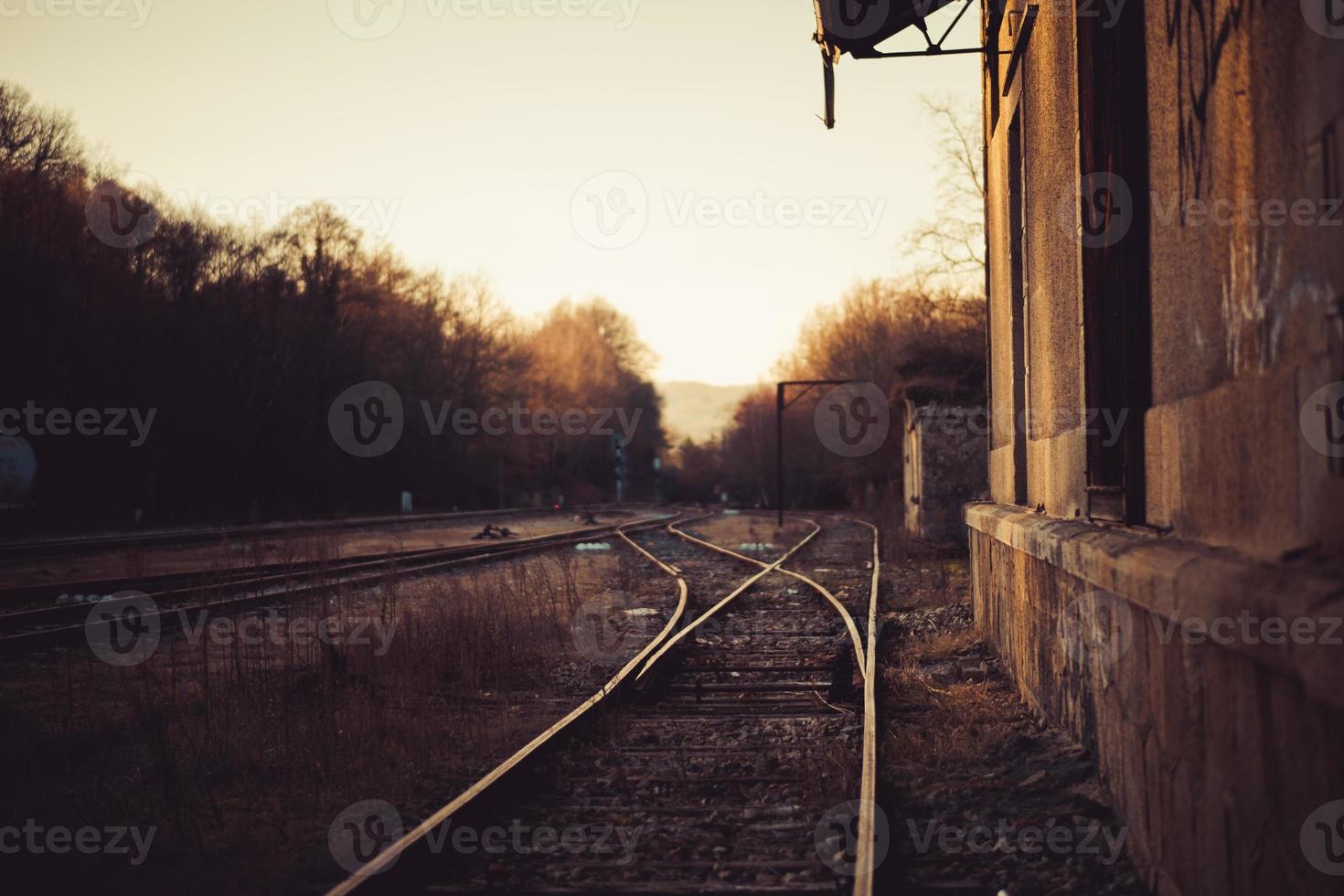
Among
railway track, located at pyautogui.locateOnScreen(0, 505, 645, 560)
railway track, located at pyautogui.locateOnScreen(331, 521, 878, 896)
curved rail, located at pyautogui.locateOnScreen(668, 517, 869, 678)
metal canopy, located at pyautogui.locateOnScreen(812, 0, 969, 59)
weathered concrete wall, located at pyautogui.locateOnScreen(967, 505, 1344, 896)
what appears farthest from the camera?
railway track, located at pyautogui.locateOnScreen(0, 505, 645, 560)

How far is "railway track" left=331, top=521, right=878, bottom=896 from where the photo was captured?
408 cm

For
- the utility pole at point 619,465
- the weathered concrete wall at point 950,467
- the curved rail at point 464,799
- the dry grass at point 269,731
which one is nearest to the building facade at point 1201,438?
the curved rail at point 464,799

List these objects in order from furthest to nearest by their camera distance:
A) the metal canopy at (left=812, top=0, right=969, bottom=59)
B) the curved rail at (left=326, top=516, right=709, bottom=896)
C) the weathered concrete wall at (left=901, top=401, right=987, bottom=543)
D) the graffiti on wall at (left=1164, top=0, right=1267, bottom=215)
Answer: the weathered concrete wall at (left=901, top=401, right=987, bottom=543), the metal canopy at (left=812, top=0, right=969, bottom=59), the curved rail at (left=326, top=516, right=709, bottom=896), the graffiti on wall at (left=1164, top=0, right=1267, bottom=215)

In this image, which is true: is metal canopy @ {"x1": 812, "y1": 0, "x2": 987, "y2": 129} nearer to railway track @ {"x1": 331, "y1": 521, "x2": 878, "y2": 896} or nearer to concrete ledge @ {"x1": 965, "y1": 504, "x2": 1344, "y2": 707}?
railway track @ {"x1": 331, "y1": 521, "x2": 878, "y2": 896}

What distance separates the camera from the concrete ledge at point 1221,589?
212 cm

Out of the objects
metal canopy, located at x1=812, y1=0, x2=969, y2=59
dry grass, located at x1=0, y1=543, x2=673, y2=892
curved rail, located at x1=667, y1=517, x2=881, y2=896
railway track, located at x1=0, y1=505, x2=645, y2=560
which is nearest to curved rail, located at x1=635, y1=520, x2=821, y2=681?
dry grass, located at x1=0, y1=543, x2=673, y2=892

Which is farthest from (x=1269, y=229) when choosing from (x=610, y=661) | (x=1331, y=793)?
(x=610, y=661)

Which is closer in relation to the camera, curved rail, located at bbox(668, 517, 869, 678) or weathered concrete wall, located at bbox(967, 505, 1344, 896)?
weathered concrete wall, located at bbox(967, 505, 1344, 896)

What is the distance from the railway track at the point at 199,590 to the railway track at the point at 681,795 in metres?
3.38

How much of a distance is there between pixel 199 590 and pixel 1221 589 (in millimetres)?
11048

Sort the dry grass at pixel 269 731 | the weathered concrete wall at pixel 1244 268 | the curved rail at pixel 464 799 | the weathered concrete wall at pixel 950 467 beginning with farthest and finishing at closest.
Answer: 1. the weathered concrete wall at pixel 950 467
2. the dry grass at pixel 269 731
3. the curved rail at pixel 464 799
4. the weathered concrete wall at pixel 1244 268

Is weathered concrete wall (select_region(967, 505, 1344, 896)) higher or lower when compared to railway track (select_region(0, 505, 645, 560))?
higher

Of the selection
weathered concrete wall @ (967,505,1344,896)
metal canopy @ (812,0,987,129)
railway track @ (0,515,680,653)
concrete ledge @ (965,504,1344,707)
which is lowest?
railway track @ (0,515,680,653)

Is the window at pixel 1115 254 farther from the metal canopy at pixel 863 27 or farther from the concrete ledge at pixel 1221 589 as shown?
the metal canopy at pixel 863 27
